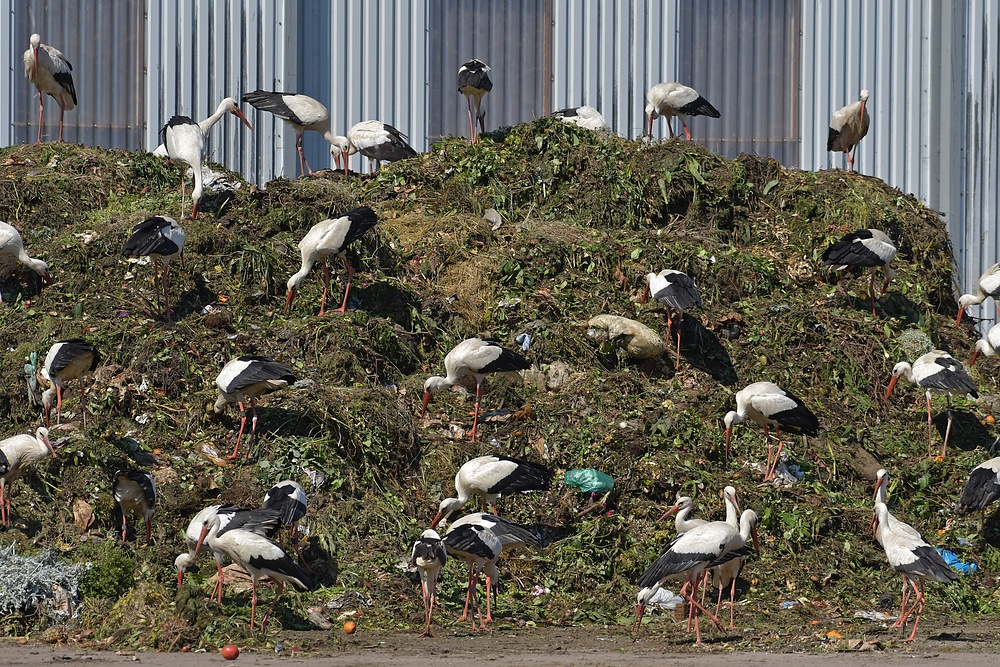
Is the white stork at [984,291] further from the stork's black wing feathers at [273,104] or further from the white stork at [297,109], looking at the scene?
the stork's black wing feathers at [273,104]

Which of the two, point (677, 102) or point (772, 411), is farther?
point (677, 102)

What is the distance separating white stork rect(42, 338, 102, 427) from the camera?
1198cm

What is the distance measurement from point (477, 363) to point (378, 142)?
492 cm

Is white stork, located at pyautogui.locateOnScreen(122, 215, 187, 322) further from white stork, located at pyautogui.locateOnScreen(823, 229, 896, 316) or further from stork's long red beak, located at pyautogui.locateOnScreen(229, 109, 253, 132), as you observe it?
white stork, located at pyautogui.locateOnScreen(823, 229, 896, 316)

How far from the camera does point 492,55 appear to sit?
61.3ft

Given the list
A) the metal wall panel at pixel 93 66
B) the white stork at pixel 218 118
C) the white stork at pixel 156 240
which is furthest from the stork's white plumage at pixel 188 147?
the metal wall panel at pixel 93 66

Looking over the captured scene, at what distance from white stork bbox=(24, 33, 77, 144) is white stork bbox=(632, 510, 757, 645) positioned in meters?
9.77

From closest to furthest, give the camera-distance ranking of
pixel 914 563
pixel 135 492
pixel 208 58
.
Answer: pixel 914 563 < pixel 135 492 < pixel 208 58

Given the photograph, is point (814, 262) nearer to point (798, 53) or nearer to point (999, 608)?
point (798, 53)

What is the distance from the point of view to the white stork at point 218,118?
1639 centimetres

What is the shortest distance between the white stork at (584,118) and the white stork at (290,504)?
7.28m

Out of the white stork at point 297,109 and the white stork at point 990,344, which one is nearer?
the white stork at point 990,344

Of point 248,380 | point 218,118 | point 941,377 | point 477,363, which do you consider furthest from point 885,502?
point 218,118

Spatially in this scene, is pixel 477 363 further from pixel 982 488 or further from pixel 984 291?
pixel 984 291
